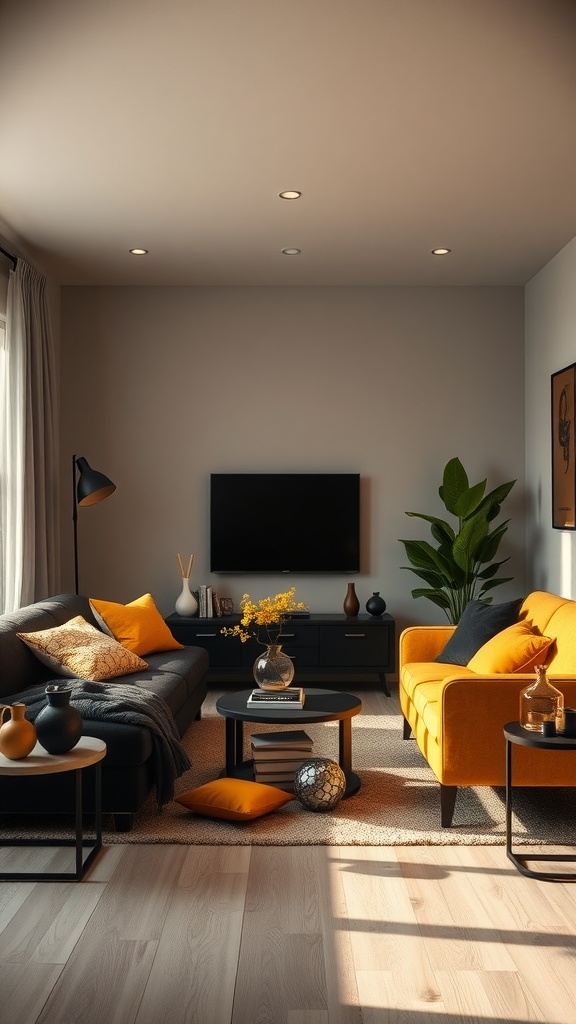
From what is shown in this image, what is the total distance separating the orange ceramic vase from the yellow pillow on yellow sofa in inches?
69.6

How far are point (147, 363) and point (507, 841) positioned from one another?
14.4 feet

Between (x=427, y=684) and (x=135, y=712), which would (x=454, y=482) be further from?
(x=135, y=712)

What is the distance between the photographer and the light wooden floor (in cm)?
225

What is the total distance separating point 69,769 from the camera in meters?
2.92

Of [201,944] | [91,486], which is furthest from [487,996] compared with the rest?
[91,486]

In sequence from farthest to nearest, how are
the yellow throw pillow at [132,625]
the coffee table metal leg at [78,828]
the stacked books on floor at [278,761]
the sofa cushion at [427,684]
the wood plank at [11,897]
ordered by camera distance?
the yellow throw pillow at [132,625]
the stacked books on floor at [278,761]
the sofa cushion at [427,684]
the coffee table metal leg at [78,828]
the wood plank at [11,897]

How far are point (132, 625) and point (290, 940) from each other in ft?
8.48

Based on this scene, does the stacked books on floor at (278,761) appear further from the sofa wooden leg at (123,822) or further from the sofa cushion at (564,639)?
the sofa cushion at (564,639)

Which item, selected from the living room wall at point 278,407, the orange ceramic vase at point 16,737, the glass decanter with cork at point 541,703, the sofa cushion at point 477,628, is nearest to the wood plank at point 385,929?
the glass decanter with cork at point 541,703

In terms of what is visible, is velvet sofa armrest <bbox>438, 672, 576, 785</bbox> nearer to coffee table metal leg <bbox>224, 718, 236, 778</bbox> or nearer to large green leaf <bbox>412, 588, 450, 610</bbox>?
coffee table metal leg <bbox>224, 718, 236, 778</bbox>

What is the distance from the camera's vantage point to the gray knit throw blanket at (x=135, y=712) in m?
3.55

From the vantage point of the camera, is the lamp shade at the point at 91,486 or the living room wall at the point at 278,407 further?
the living room wall at the point at 278,407

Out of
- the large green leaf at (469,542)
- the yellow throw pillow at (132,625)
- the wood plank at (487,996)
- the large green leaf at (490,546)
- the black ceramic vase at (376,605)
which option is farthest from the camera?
the black ceramic vase at (376,605)

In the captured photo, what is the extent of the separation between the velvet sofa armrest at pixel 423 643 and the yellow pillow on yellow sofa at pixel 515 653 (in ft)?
2.93
